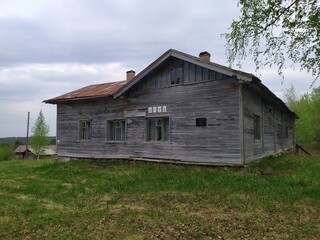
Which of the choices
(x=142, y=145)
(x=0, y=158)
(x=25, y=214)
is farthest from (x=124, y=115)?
(x=0, y=158)

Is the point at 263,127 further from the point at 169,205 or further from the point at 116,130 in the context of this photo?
the point at 169,205

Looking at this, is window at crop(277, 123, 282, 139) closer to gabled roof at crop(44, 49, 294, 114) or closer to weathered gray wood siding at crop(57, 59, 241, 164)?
gabled roof at crop(44, 49, 294, 114)

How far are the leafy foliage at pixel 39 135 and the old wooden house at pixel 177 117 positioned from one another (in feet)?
88.9

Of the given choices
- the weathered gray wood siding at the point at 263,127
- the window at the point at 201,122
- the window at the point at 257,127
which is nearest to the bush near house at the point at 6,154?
the weathered gray wood siding at the point at 263,127

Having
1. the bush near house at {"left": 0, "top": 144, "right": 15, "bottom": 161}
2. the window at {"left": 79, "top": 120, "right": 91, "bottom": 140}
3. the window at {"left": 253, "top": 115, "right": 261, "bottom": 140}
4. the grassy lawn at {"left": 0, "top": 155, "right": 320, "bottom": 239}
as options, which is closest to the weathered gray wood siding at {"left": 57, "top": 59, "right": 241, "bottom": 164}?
the window at {"left": 79, "top": 120, "right": 91, "bottom": 140}

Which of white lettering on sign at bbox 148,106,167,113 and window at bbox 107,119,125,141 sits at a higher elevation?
white lettering on sign at bbox 148,106,167,113

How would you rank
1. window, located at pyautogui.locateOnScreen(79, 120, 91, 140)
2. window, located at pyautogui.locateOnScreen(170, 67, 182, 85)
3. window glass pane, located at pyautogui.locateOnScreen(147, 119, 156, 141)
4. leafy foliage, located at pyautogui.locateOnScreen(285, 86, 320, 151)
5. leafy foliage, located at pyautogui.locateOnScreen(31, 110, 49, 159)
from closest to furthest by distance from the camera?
window, located at pyautogui.locateOnScreen(170, 67, 182, 85) < window glass pane, located at pyautogui.locateOnScreen(147, 119, 156, 141) < window, located at pyautogui.locateOnScreen(79, 120, 91, 140) < leafy foliage, located at pyautogui.locateOnScreen(285, 86, 320, 151) < leafy foliage, located at pyautogui.locateOnScreen(31, 110, 49, 159)

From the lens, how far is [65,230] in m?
6.55

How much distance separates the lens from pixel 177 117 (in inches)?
613

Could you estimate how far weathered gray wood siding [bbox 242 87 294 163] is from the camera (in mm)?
14445

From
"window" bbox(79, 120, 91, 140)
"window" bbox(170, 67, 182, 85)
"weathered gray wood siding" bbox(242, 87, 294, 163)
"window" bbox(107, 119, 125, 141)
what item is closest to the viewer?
"weathered gray wood siding" bbox(242, 87, 294, 163)

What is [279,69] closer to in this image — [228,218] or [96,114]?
[228,218]

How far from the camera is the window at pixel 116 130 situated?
722 inches

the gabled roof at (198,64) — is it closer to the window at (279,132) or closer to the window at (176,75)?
the window at (176,75)
